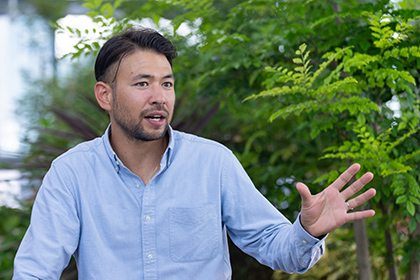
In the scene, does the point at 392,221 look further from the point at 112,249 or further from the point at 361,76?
the point at 112,249

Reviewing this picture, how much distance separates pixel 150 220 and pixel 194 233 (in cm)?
14

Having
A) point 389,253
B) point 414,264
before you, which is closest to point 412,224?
point 414,264

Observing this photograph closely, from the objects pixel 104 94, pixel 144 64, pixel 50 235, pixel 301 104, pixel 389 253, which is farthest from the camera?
pixel 389 253

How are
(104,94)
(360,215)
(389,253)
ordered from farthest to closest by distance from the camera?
(389,253) → (104,94) → (360,215)

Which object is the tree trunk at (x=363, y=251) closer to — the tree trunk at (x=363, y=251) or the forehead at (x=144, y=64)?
the tree trunk at (x=363, y=251)

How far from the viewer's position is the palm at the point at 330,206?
3.86 feet

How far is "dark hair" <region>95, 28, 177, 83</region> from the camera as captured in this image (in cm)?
148

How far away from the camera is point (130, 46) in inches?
58.1

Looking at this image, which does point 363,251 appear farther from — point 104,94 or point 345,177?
point 104,94

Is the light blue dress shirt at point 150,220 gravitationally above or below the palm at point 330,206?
below

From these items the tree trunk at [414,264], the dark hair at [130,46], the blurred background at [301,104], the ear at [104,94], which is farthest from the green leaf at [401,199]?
the ear at [104,94]

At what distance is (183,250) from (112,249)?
21 cm

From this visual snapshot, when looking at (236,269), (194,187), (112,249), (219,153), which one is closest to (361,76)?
(219,153)

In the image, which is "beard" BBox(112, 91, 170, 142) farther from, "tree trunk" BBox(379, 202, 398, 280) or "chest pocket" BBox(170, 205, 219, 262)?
"tree trunk" BBox(379, 202, 398, 280)
